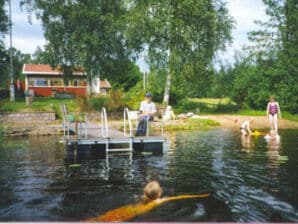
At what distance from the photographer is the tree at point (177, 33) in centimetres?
2652

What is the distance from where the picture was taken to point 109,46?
29.1m

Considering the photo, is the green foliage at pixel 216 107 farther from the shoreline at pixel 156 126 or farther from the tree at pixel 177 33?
the tree at pixel 177 33

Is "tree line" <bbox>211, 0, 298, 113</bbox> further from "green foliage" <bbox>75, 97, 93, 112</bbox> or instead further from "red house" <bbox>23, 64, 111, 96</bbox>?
"red house" <bbox>23, 64, 111, 96</bbox>

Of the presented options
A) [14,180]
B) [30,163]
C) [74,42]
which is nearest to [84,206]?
[14,180]

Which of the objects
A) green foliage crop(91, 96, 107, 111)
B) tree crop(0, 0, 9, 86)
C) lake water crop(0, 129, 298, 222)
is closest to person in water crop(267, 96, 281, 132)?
lake water crop(0, 129, 298, 222)

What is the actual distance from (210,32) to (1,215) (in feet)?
75.3

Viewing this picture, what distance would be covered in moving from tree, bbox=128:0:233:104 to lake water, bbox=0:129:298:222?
1333 centimetres

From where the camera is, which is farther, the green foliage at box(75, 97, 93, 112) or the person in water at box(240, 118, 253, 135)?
the green foliage at box(75, 97, 93, 112)

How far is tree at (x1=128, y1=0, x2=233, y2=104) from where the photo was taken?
2652 centimetres

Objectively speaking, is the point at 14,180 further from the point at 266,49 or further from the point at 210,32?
the point at 210,32

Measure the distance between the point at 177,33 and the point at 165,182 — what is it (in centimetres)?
1905

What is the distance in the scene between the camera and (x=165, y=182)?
27.9 feet

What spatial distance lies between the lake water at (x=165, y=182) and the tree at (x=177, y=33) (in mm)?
13327

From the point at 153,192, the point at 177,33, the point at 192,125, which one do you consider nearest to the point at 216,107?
the point at 192,125
